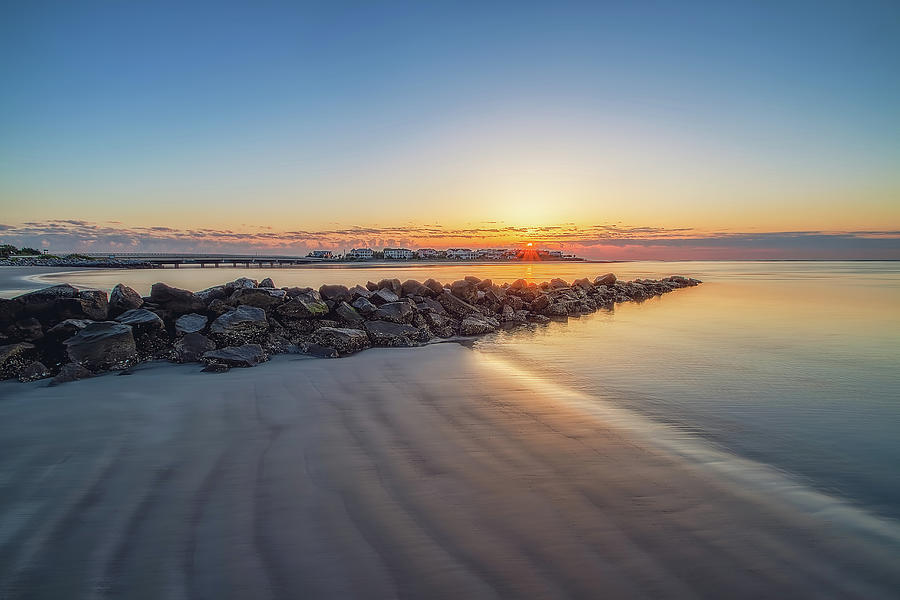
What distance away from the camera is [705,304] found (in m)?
17.1

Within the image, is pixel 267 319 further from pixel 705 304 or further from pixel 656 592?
pixel 705 304

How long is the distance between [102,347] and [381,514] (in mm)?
5451

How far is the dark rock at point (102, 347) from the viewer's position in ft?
19.3

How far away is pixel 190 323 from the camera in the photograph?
7.33 meters

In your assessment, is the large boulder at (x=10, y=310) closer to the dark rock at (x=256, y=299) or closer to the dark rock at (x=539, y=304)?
the dark rock at (x=256, y=299)

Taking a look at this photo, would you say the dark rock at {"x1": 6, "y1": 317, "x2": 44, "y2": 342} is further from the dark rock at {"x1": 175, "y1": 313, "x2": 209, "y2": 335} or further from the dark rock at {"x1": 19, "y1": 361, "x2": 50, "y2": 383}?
the dark rock at {"x1": 175, "y1": 313, "x2": 209, "y2": 335}

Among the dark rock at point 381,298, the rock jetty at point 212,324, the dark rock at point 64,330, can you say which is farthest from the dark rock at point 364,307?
the dark rock at point 64,330

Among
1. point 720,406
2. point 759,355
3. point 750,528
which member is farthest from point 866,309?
point 750,528

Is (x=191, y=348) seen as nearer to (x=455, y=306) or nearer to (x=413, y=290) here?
(x=413, y=290)

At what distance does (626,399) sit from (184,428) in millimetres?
4555

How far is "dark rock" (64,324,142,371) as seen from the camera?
5891 mm

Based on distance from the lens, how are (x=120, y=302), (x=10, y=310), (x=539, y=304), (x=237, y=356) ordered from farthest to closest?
(x=539, y=304)
(x=120, y=302)
(x=10, y=310)
(x=237, y=356)

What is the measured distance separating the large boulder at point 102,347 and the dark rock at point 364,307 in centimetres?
411

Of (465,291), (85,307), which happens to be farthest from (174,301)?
(465,291)
